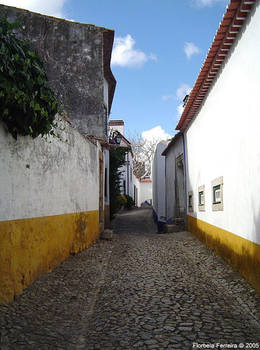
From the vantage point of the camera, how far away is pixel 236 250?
18.3 ft

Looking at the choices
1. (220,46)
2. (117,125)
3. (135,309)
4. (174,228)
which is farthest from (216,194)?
(117,125)

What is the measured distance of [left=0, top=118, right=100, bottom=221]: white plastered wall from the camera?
4102 millimetres

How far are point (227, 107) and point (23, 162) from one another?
11.5ft

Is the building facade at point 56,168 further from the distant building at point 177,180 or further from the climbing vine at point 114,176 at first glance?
the distant building at point 177,180

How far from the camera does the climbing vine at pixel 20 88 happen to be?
11.9 ft

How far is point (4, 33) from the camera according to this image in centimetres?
382

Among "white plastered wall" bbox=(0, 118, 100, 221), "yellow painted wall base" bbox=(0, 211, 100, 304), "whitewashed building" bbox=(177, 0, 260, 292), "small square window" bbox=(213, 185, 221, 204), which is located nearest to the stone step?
"whitewashed building" bbox=(177, 0, 260, 292)

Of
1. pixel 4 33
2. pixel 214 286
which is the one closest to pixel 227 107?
pixel 214 286

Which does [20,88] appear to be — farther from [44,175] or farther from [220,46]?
[220,46]

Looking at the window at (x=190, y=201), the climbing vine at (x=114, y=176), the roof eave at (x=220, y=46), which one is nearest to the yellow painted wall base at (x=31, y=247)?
the roof eave at (x=220, y=46)

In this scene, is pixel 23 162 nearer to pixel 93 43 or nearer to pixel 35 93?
pixel 35 93

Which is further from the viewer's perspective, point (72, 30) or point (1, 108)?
point (72, 30)

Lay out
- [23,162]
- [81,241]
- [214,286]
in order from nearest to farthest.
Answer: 1. [23,162]
2. [214,286]
3. [81,241]

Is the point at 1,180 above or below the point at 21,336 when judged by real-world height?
above
